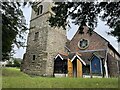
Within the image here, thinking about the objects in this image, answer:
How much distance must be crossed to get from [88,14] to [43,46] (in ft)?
46.8

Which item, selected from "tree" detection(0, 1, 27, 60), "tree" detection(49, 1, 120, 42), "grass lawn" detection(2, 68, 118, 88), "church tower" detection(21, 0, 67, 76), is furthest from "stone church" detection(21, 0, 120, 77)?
"tree" detection(49, 1, 120, 42)

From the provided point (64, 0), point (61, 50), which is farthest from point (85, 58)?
point (64, 0)

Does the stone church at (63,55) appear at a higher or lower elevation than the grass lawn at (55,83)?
higher

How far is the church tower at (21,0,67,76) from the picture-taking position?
19484 mm

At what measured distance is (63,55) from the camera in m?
20.4

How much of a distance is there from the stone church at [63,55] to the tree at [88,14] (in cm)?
1148

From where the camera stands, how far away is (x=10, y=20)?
8.26m

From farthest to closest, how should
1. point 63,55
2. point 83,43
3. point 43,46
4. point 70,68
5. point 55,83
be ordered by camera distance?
point 83,43 < point 63,55 < point 43,46 < point 70,68 < point 55,83

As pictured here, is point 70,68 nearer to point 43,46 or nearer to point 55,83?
point 43,46

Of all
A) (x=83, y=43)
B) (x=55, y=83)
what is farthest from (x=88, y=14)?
(x=83, y=43)

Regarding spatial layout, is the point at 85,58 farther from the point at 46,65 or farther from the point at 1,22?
the point at 1,22

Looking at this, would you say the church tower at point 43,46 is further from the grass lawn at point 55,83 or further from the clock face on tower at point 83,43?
the grass lawn at point 55,83

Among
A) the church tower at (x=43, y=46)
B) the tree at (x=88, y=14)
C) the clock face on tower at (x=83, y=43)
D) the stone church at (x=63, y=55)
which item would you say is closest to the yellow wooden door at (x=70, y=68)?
the stone church at (x=63, y=55)

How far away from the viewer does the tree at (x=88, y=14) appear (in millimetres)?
5809
